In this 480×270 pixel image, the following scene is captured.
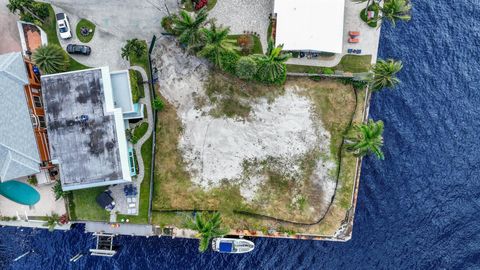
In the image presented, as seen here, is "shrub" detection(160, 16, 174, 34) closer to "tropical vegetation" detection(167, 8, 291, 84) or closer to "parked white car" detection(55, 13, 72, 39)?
"tropical vegetation" detection(167, 8, 291, 84)

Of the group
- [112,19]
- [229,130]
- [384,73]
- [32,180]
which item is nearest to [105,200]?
[32,180]

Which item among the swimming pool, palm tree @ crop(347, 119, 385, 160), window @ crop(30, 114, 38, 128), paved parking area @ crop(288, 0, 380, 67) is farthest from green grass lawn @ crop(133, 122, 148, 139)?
palm tree @ crop(347, 119, 385, 160)

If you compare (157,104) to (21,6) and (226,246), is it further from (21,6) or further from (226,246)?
(226,246)

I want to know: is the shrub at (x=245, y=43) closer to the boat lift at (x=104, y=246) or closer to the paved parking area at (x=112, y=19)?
the paved parking area at (x=112, y=19)

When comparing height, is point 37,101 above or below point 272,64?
below

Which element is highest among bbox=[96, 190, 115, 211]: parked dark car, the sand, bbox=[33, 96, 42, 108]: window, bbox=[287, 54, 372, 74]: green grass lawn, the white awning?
the white awning

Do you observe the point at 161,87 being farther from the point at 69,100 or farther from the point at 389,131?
the point at 389,131
